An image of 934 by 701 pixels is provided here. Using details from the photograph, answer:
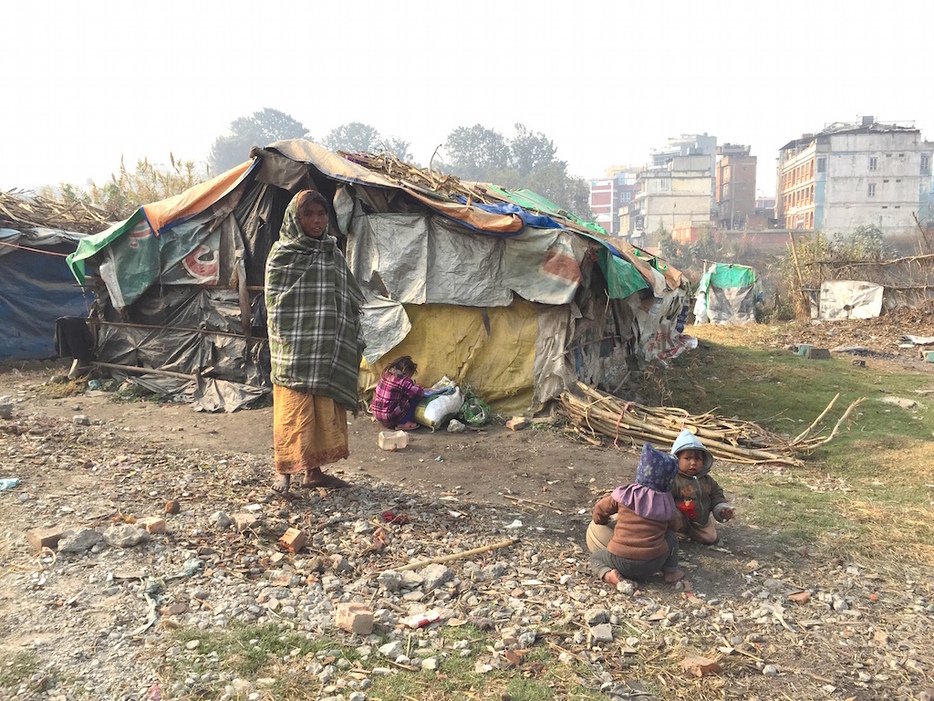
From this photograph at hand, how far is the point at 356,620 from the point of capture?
8.92ft

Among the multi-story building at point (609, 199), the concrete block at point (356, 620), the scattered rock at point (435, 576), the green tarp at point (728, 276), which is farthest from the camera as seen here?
the multi-story building at point (609, 199)

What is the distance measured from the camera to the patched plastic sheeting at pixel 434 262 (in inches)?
270

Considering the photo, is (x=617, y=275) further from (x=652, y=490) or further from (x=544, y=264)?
(x=652, y=490)

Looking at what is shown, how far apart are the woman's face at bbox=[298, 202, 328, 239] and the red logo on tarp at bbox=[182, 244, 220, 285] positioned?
4.02 metres

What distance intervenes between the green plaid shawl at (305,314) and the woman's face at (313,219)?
3 centimetres

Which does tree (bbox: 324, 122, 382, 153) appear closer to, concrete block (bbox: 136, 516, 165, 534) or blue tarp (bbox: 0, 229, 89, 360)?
blue tarp (bbox: 0, 229, 89, 360)

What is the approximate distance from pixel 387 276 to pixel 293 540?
3.93 meters

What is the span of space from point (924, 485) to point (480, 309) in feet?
13.6

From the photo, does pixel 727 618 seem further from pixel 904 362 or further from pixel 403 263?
pixel 904 362

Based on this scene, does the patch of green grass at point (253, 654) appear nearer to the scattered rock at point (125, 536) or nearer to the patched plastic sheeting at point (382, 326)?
the scattered rock at point (125, 536)

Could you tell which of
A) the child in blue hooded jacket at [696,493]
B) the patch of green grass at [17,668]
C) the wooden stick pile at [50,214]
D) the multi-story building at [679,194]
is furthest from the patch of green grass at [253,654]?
the multi-story building at [679,194]

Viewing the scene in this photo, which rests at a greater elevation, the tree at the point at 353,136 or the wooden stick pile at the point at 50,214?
the tree at the point at 353,136

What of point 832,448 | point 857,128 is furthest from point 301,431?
point 857,128

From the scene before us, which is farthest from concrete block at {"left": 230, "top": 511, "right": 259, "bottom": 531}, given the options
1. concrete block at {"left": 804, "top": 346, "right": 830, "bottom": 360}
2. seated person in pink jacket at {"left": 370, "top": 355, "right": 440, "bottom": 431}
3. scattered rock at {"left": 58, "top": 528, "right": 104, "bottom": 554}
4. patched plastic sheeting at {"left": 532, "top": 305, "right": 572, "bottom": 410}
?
concrete block at {"left": 804, "top": 346, "right": 830, "bottom": 360}
